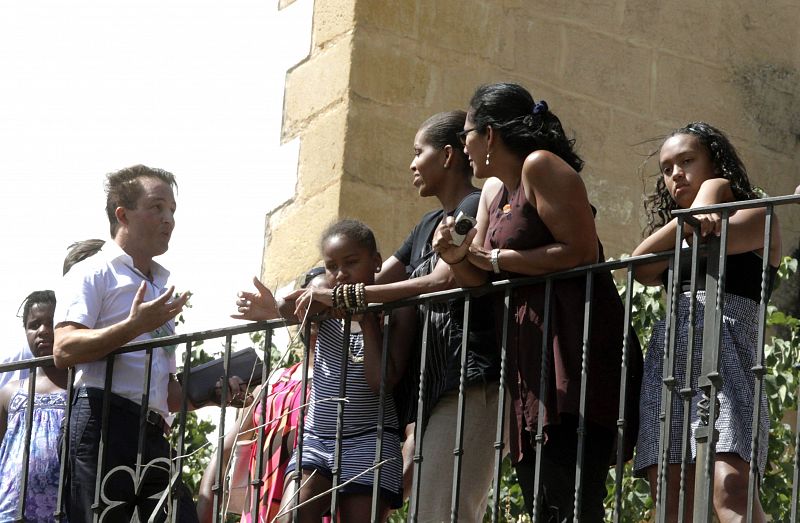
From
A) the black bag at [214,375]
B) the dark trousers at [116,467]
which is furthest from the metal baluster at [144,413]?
the black bag at [214,375]

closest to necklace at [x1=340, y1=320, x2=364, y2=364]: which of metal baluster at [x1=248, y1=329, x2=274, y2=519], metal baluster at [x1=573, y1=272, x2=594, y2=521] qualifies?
metal baluster at [x1=248, y1=329, x2=274, y2=519]

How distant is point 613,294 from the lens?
18.9ft

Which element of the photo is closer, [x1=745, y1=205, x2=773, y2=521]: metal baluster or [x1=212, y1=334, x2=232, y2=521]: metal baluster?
[x1=745, y1=205, x2=773, y2=521]: metal baluster

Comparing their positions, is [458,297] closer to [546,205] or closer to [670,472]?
[546,205]

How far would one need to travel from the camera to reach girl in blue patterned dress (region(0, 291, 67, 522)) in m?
6.54

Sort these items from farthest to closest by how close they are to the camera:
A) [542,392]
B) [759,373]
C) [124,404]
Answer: [124,404] → [542,392] → [759,373]

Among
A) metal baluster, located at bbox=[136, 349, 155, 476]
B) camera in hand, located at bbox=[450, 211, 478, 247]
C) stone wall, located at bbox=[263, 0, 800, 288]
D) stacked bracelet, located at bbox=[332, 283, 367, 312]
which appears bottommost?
metal baluster, located at bbox=[136, 349, 155, 476]

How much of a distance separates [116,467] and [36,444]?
1.55 ft

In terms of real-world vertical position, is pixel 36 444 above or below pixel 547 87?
below

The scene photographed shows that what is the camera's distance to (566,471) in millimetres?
5543

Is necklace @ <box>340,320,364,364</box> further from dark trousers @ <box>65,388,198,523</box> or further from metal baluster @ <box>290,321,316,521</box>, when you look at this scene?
dark trousers @ <box>65,388,198,523</box>

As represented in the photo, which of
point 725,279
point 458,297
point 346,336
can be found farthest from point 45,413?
point 725,279

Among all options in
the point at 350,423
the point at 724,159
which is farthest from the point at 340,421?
the point at 724,159

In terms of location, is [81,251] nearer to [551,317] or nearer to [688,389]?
[551,317]
